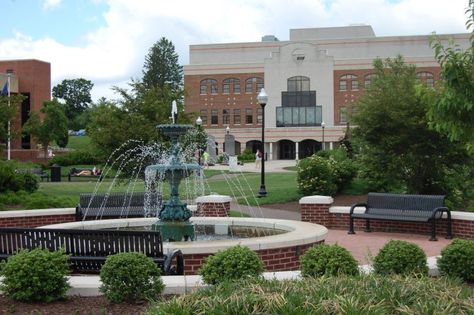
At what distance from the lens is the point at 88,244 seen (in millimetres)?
8477

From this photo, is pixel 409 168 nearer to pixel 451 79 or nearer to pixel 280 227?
pixel 280 227

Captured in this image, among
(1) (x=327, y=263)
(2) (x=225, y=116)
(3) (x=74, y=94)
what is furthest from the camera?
(3) (x=74, y=94)

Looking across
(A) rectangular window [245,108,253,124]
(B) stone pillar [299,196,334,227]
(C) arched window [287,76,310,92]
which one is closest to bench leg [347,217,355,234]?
(B) stone pillar [299,196,334,227]

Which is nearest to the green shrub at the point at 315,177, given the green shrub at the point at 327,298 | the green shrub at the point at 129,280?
the green shrub at the point at 129,280

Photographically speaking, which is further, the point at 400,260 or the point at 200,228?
the point at 200,228

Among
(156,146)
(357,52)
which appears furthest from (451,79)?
(357,52)

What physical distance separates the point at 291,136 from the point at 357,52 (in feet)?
48.7

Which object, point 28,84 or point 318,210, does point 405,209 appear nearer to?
point 318,210

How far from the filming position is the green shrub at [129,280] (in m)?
6.64

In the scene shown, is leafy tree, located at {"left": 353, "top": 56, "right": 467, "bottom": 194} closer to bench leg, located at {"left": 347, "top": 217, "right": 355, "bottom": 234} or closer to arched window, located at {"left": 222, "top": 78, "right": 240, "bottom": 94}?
bench leg, located at {"left": 347, "top": 217, "right": 355, "bottom": 234}

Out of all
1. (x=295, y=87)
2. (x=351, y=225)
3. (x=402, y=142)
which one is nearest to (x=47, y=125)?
(x=295, y=87)

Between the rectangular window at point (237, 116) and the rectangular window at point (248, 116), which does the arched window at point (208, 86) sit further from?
the rectangular window at point (248, 116)

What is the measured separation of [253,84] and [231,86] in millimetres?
2702

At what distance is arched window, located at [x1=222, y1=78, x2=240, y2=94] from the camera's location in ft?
253
